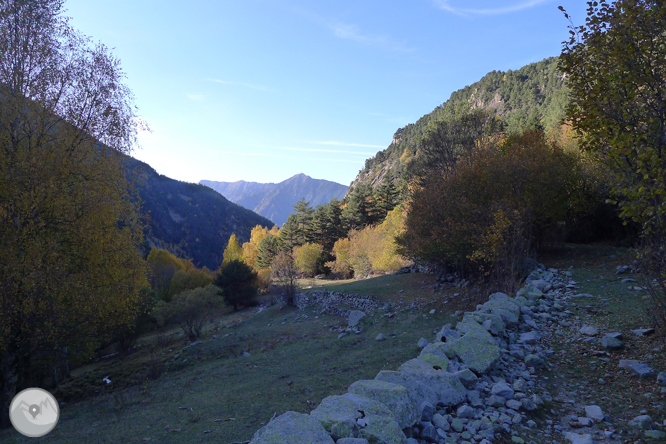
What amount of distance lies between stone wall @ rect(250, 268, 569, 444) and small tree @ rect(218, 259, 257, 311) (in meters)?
35.1

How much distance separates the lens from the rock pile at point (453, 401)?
3.19 m

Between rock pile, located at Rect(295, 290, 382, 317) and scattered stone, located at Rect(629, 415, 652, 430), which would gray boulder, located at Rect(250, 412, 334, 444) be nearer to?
scattered stone, located at Rect(629, 415, 652, 430)

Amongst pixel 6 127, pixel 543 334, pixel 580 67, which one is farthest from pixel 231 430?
pixel 6 127

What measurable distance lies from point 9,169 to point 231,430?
8984mm

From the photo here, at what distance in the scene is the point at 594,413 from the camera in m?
3.98

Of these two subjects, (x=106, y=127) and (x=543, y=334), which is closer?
(x=543, y=334)

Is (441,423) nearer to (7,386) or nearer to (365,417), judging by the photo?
(365,417)

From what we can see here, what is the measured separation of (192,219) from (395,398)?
504ft

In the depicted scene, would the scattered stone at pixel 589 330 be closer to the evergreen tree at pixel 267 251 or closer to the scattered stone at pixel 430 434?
the scattered stone at pixel 430 434

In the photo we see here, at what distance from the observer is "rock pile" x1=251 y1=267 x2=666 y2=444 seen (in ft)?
10.5

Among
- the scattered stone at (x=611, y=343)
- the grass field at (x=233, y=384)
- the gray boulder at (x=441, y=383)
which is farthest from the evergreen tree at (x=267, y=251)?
the gray boulder at (x=441, y=383)

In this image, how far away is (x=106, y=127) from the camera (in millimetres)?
11508

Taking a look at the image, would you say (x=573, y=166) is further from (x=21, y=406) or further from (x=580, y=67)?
(x=21, y=406)

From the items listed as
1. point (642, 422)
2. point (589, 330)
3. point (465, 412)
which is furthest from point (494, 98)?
point (465, 412)
